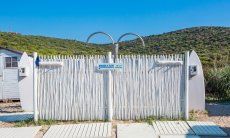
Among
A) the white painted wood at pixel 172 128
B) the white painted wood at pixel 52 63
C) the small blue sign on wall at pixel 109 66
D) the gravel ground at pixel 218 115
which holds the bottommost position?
the white painted wood at pixel 172 128

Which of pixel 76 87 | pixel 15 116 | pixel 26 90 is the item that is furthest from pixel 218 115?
pixel 26 90

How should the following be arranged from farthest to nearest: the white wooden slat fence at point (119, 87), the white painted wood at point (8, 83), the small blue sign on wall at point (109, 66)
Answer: the white painted wood at point (8, 83)
the white wooden slat fence at point (119, 87)
the small blue sign on wall at point (109, 66)

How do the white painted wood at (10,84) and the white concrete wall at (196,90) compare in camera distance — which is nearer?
the white concrete wall at (196,90)

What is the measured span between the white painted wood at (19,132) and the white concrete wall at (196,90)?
4.81 metres

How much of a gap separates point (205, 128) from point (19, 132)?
457cm

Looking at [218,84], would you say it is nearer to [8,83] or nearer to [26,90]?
[26,90]

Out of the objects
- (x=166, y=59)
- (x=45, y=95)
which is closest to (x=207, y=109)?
→ (x=166, y=59)

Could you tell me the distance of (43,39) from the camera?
5491 cm

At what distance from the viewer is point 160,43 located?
52844mm

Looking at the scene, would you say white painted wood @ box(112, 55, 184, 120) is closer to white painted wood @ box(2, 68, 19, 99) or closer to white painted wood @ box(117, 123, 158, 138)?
white painted wood @ box(117, 123, 158, 138)

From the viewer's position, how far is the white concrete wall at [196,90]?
45.9 feet

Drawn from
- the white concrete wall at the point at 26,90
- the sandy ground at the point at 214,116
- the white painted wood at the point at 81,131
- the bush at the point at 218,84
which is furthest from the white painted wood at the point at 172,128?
the bush at the point at 218,84

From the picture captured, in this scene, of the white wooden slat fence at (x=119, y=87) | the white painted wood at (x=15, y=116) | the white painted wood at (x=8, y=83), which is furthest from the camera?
the white painted wood at (x=8, y=83)

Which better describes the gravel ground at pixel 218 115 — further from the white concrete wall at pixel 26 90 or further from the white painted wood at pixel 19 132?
the white concrete wall at pixel 26 90
